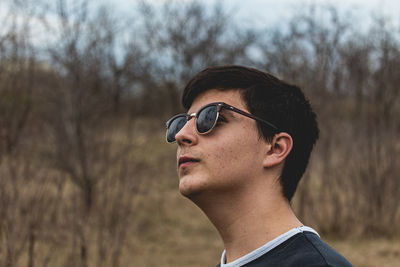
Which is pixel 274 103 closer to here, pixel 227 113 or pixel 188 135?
pixel 227 113

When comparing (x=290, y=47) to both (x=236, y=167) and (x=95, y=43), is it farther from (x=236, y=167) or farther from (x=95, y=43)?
(x=236, y=167)

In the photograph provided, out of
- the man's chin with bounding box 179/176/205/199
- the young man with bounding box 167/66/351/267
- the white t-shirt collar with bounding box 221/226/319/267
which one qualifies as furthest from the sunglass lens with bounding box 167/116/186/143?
the white t-shirt collar with bounding box 221/226/319/267

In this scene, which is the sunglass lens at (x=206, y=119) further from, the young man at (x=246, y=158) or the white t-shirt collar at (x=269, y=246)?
the white t-shirt collar at (x=269, y=246)

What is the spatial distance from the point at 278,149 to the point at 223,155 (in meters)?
0.25

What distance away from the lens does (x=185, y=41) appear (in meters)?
21.5

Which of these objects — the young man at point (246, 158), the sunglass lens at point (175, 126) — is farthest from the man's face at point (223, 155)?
the sunglass lens at point (175, 126)

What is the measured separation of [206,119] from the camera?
181 centimetres

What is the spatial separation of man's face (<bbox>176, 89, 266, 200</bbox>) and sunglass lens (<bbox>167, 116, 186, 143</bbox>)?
195 millimetres

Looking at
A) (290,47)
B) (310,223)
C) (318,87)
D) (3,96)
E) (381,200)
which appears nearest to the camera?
(3,96)

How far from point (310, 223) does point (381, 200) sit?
1.21 meters

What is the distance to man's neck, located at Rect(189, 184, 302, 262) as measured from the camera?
1.71m

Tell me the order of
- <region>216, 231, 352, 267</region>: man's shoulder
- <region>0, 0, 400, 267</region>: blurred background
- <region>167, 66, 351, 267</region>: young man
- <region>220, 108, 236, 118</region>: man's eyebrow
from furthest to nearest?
<region>0, 0, 400, 267</region>: blurred background → <region>220, 108, 236, 118</region>: man's eyebrow → <region>167, 66, 351, 267</region>: young man → <region>216, 231, 352, 267</region>: man's shoulder

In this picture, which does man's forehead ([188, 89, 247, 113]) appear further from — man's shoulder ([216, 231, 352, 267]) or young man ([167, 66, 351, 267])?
man's shoulder ([216, 231, 352, 267])

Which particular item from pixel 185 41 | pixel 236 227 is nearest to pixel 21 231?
pixel 236 227
